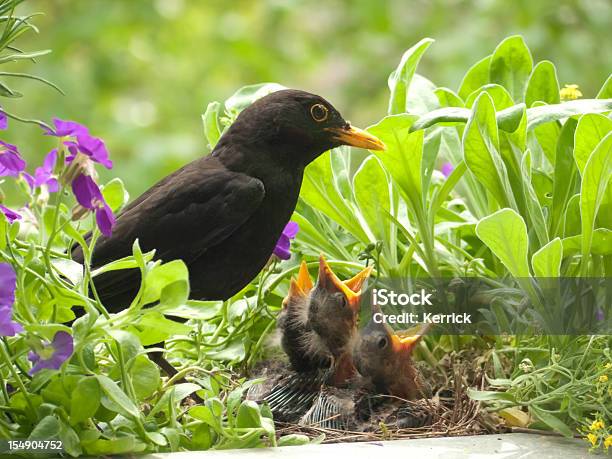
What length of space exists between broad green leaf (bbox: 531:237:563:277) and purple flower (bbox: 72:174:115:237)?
60cm

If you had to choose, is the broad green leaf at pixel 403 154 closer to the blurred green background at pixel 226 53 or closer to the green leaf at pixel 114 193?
the green leaf at pixel 114 193

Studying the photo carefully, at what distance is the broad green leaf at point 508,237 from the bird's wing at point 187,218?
39 cm

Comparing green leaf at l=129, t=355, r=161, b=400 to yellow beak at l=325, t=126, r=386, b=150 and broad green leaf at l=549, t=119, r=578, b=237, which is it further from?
broad green leaf at l=549, t=119, r=578, b=237

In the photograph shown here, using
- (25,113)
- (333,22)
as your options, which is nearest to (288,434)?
(25,113)

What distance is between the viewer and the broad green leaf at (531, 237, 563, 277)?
1.35m

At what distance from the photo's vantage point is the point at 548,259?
1383 millimetres

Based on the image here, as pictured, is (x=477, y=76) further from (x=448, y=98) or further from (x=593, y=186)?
(x=593, y=186)

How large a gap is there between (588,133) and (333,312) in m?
0.47

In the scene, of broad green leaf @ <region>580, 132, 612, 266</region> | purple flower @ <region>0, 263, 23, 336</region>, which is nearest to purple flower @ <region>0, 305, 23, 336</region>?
purple flower @ <region>0, 263, 23, 336</region>

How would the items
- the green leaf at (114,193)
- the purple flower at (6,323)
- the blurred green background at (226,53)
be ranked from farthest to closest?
the blurred green background at (226,53)
the green leaf at (114,193)
the purple flower at (6,323)

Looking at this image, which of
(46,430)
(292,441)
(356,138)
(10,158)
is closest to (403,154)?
(356,138)

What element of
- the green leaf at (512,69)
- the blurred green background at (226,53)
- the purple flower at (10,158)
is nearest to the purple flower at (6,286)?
the purple flower at (10,158)

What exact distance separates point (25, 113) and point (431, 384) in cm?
333

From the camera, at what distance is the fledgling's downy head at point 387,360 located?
1453 mm
